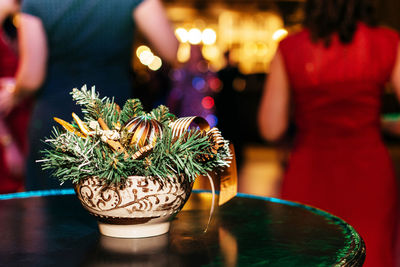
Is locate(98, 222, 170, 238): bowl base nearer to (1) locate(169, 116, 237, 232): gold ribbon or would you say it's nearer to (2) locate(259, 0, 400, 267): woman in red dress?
(1) locate(169, 116, 237, 232): gold ribbon

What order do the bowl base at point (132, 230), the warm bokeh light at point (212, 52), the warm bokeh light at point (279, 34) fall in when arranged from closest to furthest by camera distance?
the bowl base at point (132, 230)
the warm bokeh light at point (279, 34)
the warm bokeh light at point (212, 52)

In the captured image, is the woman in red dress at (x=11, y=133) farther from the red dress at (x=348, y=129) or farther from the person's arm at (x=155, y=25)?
the red dress at (x=348, y=129)

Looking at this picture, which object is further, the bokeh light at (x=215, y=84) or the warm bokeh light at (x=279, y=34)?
the warm bokeh light at (x=279, y=34)

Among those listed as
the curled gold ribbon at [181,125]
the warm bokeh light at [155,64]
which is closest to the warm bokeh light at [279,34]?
the warm bokeh light at [155,64]

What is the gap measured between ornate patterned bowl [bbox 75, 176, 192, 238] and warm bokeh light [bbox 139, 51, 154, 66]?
1044 centimetres

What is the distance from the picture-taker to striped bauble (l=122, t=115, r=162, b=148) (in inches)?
33.6

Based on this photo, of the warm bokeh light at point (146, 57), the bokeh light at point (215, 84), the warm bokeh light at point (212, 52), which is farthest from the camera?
the warm bokeh light at point (212, 52)

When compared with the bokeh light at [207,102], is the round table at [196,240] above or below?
above

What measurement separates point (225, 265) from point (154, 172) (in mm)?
172

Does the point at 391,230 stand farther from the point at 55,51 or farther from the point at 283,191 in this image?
the point at 55,51

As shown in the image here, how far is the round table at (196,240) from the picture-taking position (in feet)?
2.57

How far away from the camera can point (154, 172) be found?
0.81m

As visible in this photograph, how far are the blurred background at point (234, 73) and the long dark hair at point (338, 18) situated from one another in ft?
1.72

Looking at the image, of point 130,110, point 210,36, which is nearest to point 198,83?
point 130,110
